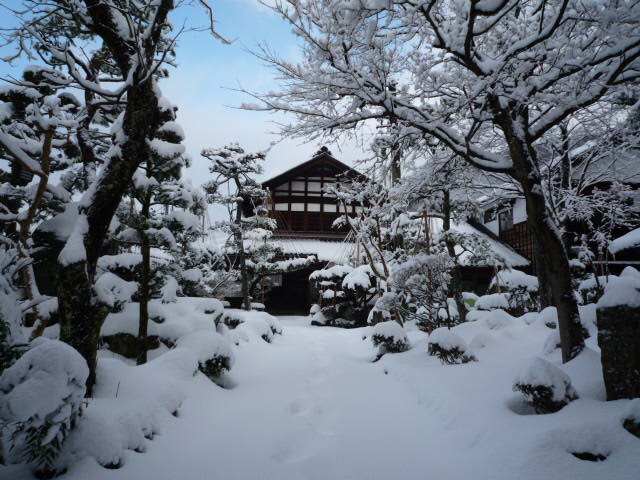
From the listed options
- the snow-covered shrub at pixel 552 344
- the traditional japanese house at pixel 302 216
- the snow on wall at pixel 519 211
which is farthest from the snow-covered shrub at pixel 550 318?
the snow on wall at pixel 519 211

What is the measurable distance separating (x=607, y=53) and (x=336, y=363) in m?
6.88

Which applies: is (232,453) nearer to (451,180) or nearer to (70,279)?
(70,279)

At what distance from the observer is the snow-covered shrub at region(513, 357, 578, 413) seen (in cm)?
324

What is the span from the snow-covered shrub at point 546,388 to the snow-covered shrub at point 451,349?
240cm

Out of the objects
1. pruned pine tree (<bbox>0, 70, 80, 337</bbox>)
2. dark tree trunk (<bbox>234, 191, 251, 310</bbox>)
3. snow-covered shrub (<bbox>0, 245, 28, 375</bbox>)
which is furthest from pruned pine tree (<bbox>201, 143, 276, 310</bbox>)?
snow-covered shrub (<bbox>0, 245, 28, 375</bbox>)

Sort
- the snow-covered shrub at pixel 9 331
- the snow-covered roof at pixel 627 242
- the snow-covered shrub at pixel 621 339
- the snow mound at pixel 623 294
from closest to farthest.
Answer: the snow-covered shrub at pixel 9 331
the snow-covered shrub at pixel 621 339
the snow mound at pixel 623 294
the snow-covered roof at pixel 627 242

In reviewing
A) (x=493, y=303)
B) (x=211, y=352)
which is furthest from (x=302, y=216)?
(x=211, y=352)

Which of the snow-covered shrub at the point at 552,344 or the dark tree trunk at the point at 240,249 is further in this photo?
the dark tree trunk at the point at 240,249

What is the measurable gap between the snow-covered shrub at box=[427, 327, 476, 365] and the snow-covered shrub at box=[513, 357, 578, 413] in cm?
240

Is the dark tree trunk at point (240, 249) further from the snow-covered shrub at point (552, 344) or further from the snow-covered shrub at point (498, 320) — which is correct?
the snow-covered shrub at point (552, 344)

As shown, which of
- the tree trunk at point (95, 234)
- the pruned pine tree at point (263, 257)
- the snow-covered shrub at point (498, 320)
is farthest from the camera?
the pruned pine tree at point (263, 257)

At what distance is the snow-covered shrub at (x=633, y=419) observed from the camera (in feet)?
8.41

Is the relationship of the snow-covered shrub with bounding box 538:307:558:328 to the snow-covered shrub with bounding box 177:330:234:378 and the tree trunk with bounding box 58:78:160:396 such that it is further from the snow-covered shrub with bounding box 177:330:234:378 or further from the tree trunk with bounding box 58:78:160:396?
the tree trunk with bounding box 58:78:160:396

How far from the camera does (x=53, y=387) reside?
7.59ft
